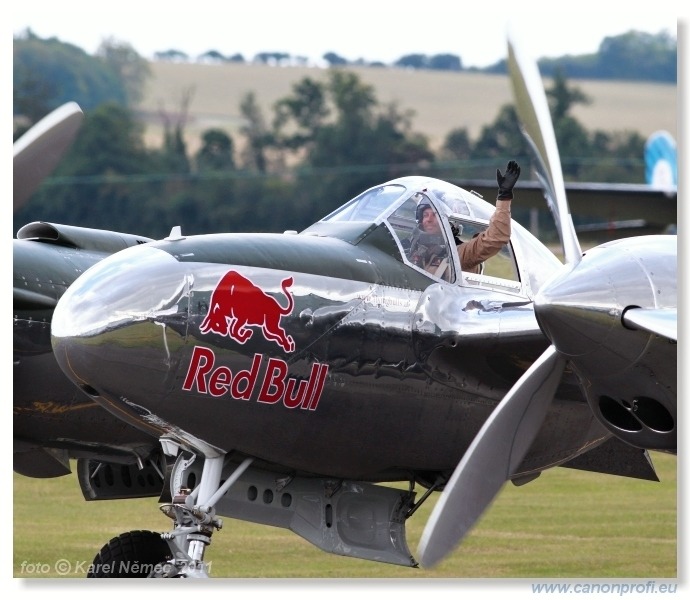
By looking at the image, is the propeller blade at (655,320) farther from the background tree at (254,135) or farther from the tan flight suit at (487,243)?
the background tree at (254,135)

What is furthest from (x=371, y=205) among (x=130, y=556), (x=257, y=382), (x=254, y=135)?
(x=254, y=135)

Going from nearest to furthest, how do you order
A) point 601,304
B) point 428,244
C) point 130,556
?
point 601,304 < point 428,244 < point 130,556

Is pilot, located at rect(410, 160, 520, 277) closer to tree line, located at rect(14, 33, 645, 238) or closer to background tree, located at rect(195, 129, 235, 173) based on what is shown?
tree line, located at rect(14, 33, 645, 238)

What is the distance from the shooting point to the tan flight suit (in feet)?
33.9

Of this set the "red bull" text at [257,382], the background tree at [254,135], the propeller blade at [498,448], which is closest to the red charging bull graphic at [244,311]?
the "red bull" text at [257,382]

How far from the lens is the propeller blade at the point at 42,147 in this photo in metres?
12.5

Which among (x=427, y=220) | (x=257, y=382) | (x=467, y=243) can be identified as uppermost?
(x=427, y=220)

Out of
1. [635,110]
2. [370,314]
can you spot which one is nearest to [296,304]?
[370,314]

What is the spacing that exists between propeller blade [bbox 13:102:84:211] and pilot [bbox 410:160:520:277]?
159 inches

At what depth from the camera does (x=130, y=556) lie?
10.4 meters

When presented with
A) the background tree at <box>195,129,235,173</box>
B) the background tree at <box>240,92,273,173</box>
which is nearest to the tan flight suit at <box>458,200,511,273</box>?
the background tree at <box>195,129,235,173</box>

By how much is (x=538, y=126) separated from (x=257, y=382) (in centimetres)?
322

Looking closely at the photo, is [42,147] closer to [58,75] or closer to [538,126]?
[538,126]

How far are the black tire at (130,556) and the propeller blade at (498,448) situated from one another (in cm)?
252
